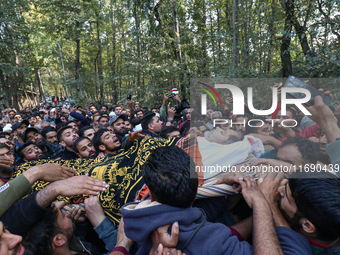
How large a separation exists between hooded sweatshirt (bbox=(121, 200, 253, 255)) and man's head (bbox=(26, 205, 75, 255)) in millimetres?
873

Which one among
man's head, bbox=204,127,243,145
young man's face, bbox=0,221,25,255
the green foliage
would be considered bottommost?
young man's face, bbox=0,221,25,255

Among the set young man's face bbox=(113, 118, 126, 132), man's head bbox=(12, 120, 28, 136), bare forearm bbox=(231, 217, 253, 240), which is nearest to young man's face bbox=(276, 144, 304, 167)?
bare forearm bbox=(231, 217, 253, 240)

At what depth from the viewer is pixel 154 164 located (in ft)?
Answer: 4.41

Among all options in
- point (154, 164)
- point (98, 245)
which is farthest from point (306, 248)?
point (98, 245)

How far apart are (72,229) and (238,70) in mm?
5452

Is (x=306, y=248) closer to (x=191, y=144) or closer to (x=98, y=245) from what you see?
(x=191, y=144)

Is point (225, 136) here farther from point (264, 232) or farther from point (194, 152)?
point (264, 232)

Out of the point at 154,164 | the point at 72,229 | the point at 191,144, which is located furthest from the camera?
the point at 191,144

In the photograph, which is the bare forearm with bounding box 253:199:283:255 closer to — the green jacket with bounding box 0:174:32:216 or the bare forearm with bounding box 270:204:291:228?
the bare forearm with bounding box 270:204:291:228

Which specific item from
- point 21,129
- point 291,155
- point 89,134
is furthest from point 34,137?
point 291,155

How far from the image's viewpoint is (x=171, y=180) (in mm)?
1242

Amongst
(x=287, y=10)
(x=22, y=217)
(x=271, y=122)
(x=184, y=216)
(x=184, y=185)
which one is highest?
(x=287, y=10)

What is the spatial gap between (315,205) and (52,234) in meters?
1.85

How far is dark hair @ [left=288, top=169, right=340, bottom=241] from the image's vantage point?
3.55ft
